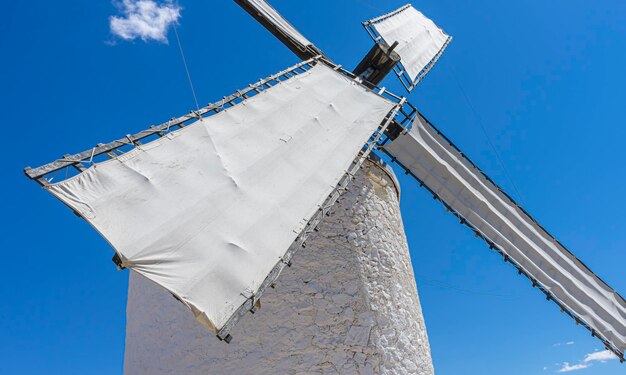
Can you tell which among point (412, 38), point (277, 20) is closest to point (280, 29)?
point (277, 20)

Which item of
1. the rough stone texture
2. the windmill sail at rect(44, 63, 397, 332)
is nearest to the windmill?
the windmill sail at rect(44, 63, 397, 332)

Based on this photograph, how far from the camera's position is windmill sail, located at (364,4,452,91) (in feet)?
28.7

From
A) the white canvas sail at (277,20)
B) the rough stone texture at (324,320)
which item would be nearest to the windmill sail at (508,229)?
the rough stone texture at (324,320)

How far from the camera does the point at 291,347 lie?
5.00 m

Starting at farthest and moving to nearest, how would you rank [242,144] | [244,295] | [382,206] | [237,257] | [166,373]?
[382,206] < [166,373] < [242,144] < [237,257] < [244,295]

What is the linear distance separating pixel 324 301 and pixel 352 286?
1.34 ft

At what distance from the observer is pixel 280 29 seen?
27.8 ft

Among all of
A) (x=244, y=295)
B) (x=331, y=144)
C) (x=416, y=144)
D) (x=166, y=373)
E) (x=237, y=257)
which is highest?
(x=416, y=144)

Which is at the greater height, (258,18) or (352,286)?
(258,18)

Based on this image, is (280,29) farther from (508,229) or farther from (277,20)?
(508,229)

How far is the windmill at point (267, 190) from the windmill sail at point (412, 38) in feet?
1.29

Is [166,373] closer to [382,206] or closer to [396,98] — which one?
[382,206]

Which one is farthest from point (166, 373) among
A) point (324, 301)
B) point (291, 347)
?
point (324, 301)

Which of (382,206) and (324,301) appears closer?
(324,301)
